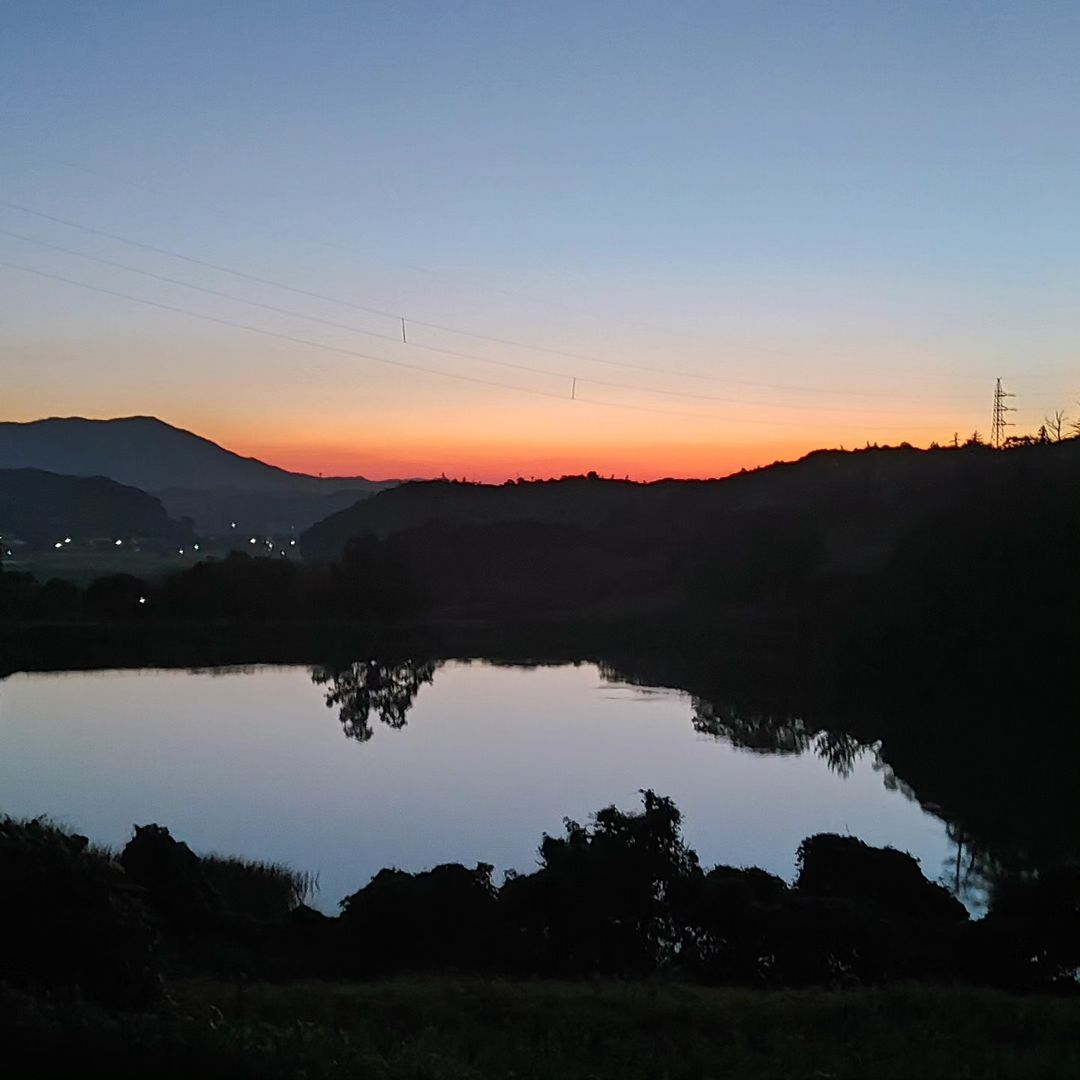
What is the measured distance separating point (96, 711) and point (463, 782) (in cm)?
1699

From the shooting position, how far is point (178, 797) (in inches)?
1058

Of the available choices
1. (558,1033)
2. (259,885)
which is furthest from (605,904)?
(259,885)

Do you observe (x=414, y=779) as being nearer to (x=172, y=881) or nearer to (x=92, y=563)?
(x=172, y=881)

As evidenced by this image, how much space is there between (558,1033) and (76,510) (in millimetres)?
166575

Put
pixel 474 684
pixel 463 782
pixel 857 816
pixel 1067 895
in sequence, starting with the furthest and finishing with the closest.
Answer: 1. pixel 474 684
2. pixel 463 782
3. pixel 857 816
4. pixel 1067 895

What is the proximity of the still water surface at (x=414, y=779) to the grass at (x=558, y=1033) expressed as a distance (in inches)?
321

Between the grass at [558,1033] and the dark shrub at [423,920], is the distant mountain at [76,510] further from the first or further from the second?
the grass at [558,1033]

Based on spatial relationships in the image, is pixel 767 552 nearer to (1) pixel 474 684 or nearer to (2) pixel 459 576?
(2) pixel 459 576

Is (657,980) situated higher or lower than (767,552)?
lower

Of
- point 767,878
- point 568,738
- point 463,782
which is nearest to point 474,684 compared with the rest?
point 568,738

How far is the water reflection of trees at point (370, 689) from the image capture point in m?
38.2

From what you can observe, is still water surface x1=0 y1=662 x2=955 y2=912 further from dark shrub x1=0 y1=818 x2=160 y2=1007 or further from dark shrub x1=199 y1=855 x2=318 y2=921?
dark shrub x1=0 y1=818 x2=160 y2=1007

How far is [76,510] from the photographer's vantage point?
6471 inches

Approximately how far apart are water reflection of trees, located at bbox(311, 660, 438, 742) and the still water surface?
0.64 meters
